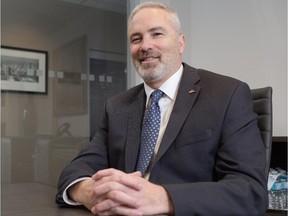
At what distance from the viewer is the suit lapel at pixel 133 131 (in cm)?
126

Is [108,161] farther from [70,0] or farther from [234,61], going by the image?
[70,0]

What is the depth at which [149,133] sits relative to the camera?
1279 millimetres

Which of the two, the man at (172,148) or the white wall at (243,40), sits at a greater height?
the white wall at (243,40)

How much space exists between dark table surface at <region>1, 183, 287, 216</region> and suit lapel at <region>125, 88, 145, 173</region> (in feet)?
0.98

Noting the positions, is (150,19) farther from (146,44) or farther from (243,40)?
(243,40)

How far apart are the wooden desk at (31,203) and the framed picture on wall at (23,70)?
1.04m

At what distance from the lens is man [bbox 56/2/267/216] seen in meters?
0.89

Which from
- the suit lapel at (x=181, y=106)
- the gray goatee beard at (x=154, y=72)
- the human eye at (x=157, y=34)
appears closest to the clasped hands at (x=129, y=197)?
the suit lapel at (x=181, y=106)

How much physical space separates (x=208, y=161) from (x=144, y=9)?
722 millimetres

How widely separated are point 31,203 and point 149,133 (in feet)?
1.58

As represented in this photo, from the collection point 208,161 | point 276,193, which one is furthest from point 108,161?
point 276,193

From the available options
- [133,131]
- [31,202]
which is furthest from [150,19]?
[31,202]

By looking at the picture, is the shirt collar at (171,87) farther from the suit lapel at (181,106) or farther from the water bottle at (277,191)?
the water bottle at (277,191)

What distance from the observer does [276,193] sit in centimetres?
182
